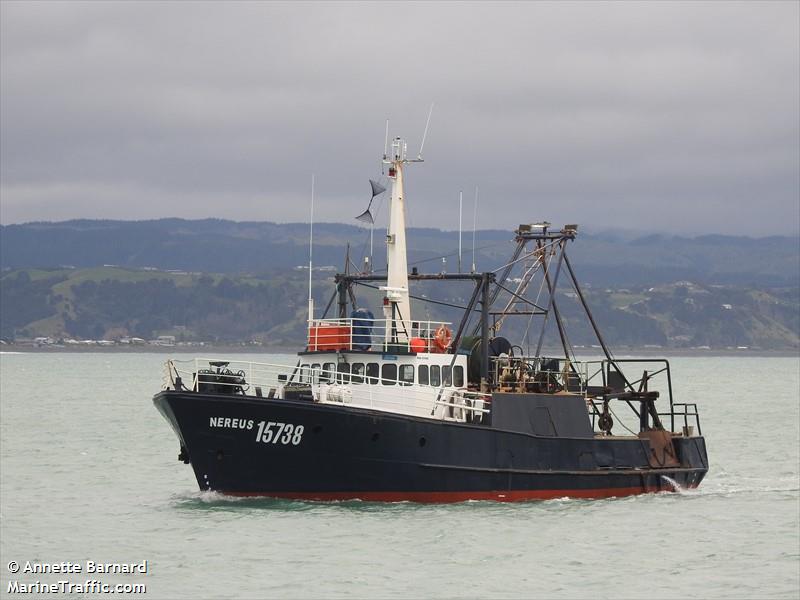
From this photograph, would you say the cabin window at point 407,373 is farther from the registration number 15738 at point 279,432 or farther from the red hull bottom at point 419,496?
the registration number 15738 at point 279,432

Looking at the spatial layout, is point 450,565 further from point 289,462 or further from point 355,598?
point 289,462

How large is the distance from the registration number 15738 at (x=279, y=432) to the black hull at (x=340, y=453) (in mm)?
54

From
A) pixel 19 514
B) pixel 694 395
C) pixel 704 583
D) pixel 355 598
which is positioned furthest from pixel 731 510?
pixel 694 395

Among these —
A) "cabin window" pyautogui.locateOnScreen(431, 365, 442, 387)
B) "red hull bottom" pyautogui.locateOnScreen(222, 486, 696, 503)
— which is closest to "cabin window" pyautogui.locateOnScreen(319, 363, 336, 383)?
"cabin window" pyautogui.locateOnScreen(431, 365, 442, 387)

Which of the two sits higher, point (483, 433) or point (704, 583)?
point (483, 433)

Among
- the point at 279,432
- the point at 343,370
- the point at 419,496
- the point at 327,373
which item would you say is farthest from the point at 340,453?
the point at 327,373

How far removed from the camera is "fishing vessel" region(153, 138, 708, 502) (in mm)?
35781

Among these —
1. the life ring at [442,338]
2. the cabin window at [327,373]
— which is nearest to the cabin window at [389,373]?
the cabin window at [327,373]

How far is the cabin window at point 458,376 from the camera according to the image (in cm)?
3900

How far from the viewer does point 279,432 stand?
1401 inches

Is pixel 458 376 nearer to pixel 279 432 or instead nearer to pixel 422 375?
pixel 422 375

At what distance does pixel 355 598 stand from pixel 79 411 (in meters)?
64.5

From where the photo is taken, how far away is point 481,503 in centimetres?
3716

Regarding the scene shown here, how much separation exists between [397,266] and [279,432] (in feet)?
21.6
